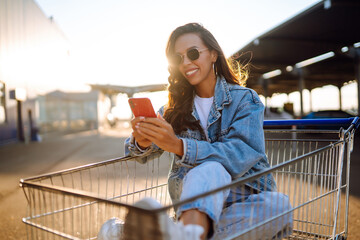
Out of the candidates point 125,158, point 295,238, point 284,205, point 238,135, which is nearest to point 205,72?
point 238,135

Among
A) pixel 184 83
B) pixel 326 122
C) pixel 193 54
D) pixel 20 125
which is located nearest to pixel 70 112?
pixel 20 125

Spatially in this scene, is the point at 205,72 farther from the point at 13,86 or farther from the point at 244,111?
the point at 13,86

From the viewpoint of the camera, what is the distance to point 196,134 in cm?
209

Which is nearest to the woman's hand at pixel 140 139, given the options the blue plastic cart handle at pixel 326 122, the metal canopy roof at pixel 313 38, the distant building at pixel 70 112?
the blue plastic cart handle at pixel 326 122

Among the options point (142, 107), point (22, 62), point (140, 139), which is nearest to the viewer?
point (142, 107)

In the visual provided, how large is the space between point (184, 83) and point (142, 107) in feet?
2.45

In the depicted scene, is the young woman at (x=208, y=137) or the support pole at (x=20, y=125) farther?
the support pole at (x=20, y=125)

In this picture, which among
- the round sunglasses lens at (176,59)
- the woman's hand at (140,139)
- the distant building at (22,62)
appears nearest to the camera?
the woman's hand at (140,139)

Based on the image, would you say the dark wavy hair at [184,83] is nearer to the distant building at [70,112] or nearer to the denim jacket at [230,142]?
the denim jacket at [230,142]

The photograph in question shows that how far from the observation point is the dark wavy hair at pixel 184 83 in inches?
83.5

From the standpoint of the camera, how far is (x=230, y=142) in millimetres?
1746

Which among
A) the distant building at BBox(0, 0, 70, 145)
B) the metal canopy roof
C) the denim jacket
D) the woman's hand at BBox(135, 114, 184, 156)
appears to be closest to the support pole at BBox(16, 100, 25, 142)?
the distant building at BBox(0, 0, 70, 145)

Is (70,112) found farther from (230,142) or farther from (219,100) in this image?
Result: (230,142)

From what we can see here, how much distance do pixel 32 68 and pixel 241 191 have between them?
1801cm
